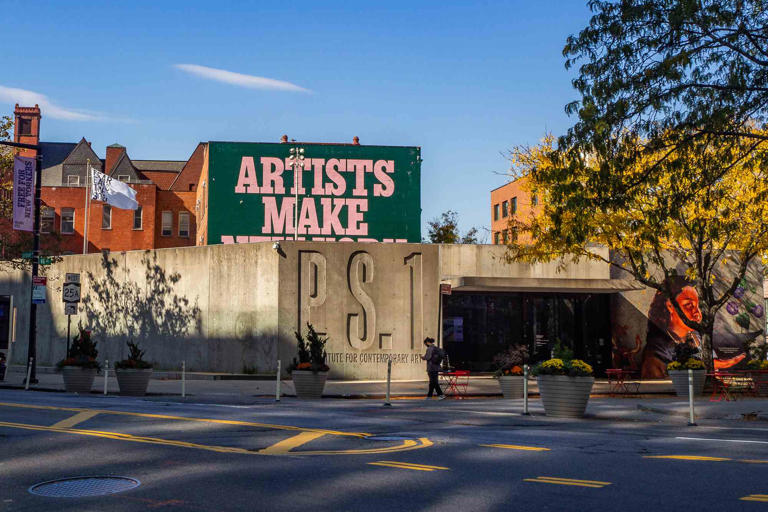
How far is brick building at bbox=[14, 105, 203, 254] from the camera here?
6325cm

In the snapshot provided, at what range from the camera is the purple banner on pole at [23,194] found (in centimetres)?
2786

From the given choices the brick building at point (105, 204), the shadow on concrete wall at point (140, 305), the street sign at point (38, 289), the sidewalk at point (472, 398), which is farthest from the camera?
the brick building at point (105, 204)

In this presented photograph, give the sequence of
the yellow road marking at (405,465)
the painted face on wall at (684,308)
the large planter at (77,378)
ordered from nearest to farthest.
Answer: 1. the yellow road marking at (405,465)
2. the large planter at (77,378)
3. the painted face on wall at (684,308)

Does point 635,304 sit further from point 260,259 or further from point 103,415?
point 103,415

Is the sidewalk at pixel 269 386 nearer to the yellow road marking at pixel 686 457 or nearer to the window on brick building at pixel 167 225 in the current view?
the yellow road marking at pixel 686 457

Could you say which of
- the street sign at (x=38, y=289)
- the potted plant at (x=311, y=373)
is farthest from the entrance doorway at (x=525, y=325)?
the street sign at (x=38, y=289)

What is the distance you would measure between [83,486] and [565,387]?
10847mm

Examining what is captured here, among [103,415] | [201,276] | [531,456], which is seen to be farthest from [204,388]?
[531,456]

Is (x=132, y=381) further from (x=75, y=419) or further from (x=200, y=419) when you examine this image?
(x=200, y=419)

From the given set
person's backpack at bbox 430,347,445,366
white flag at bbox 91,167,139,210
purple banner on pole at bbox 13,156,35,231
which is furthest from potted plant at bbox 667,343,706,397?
white flag at bbox 91,167,139,210

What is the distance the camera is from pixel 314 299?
1238 inches

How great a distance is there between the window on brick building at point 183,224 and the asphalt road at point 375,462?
173ft

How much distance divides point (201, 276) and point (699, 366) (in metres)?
18.5

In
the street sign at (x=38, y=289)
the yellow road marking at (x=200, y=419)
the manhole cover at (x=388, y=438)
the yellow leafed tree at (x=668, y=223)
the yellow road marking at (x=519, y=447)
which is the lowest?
the yellow road marking at (x=519, y=447)
